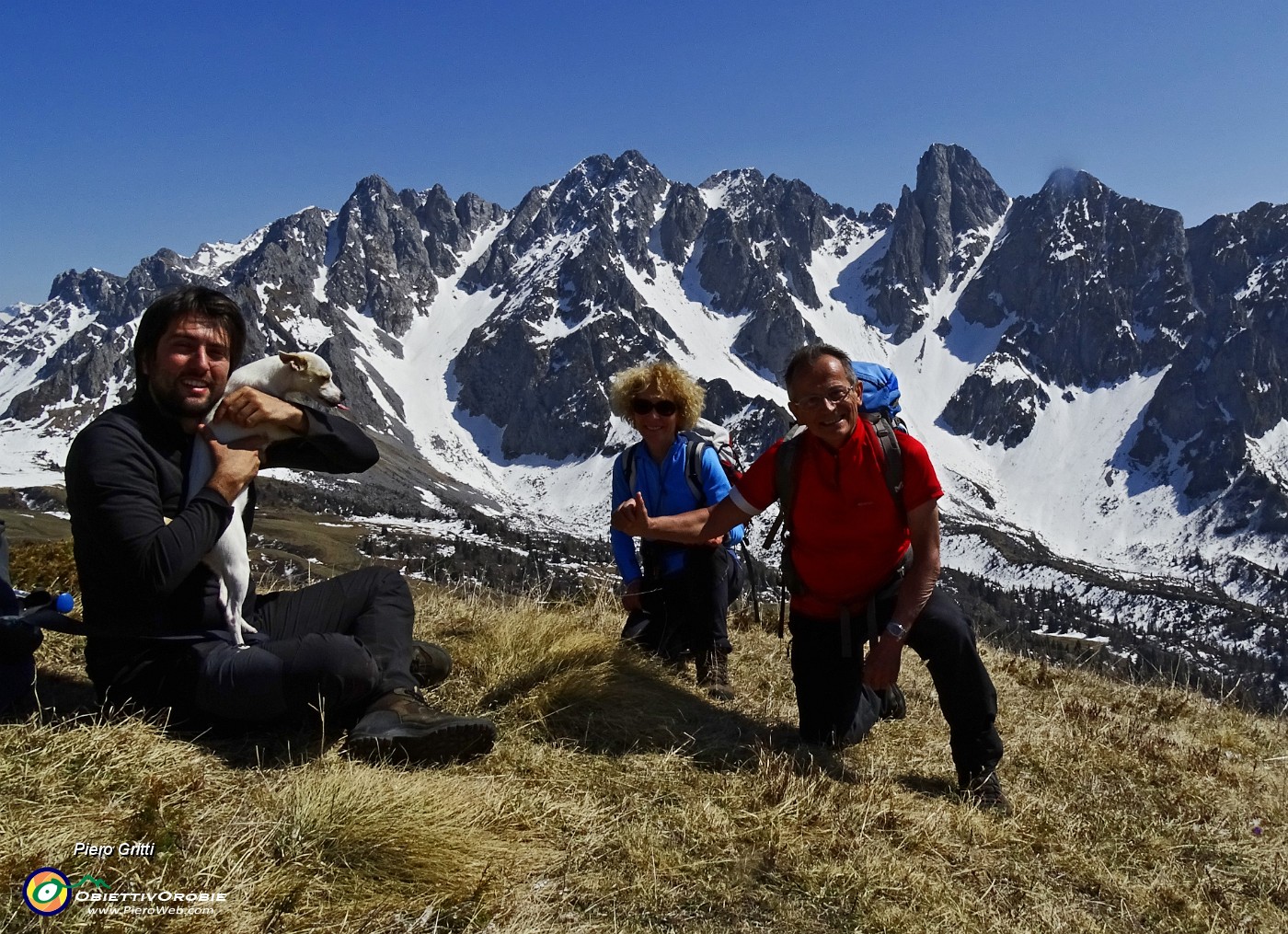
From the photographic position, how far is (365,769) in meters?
3.72

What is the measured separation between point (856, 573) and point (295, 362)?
3864 millimetres

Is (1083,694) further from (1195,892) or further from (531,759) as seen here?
(531,759)

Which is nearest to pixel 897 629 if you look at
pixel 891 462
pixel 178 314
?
pixel 891 462

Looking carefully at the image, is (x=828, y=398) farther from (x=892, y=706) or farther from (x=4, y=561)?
(x=4, y=561)

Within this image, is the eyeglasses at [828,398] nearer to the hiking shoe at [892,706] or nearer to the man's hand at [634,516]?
the man's hand at [634,516]

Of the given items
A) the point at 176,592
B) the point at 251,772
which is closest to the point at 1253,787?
the point at 251,772

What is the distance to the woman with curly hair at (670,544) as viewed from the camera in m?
6.84

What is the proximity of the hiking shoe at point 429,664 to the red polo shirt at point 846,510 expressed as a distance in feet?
7.91

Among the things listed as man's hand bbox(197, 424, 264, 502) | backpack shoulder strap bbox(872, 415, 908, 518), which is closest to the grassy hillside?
man's hand bbox(197, 424, 264, 502)

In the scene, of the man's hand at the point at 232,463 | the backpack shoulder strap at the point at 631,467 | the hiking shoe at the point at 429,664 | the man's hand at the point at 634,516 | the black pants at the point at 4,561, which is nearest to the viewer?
the man's hand at the point at 232,463

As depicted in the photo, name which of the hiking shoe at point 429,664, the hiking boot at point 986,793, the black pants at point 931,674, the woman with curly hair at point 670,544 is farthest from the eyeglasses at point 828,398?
the hiking shoe at point 429,664

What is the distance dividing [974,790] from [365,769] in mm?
3509

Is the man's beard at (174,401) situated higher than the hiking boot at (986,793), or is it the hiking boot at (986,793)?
the man's beard at (174,401)

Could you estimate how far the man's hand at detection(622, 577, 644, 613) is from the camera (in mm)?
7195
